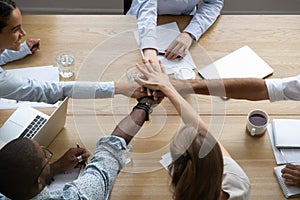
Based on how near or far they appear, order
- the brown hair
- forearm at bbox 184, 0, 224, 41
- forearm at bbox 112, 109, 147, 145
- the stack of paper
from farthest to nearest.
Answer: forearm at bbox 184, 0, 224, 41 < the stack of paper < forearm at bbox 112, 109, 147, 145 < the brown hair

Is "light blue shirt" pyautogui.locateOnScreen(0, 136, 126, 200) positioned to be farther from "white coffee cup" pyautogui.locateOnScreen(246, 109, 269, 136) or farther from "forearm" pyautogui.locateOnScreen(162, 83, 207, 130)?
"white coffee cup" pyautogui.locateOnScreen(246, 109, 269, 136)

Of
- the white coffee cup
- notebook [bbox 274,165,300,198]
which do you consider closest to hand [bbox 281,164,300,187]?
notebook [bbox 274,165,300,198]

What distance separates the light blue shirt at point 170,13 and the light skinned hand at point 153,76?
0.13m

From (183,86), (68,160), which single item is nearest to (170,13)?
(183,86)

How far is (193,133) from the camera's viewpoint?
45.9 inches

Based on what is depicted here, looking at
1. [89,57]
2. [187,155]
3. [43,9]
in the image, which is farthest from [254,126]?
[43,9]

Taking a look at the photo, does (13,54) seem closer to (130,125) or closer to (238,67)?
(130,125)

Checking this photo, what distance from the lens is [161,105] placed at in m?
1.60

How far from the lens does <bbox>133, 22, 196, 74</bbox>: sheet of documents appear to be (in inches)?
67.8

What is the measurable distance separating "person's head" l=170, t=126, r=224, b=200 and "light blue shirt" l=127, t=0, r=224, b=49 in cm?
69

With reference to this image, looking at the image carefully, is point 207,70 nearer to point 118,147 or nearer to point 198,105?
point 198,105

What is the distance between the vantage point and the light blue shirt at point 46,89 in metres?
1.55

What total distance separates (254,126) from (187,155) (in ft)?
1.52

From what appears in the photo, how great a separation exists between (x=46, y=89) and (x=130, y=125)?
0.35 metres
